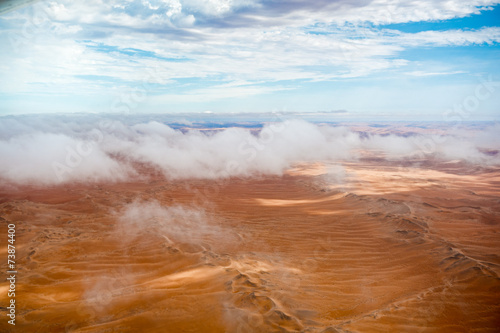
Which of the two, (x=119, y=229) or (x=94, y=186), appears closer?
(x=119, y=229)

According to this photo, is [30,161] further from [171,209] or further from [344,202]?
[344,202]

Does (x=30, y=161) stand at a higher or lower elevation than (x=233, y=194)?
higher

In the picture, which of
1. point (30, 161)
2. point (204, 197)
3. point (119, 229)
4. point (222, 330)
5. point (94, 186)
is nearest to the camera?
point (222, 330)

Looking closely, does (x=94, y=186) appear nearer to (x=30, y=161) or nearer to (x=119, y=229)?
(x=30, y=161)

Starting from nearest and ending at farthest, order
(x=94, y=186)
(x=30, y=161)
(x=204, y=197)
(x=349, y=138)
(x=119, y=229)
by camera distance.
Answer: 1. (x=119, y=229)
2. (x=204, y=197)
3. (x=94, y=186)
4. (x=30, y=161)
5. (x=349, y=138)

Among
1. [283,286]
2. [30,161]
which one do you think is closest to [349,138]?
[30,161]

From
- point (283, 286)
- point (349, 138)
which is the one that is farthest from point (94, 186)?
point (349, 138)
